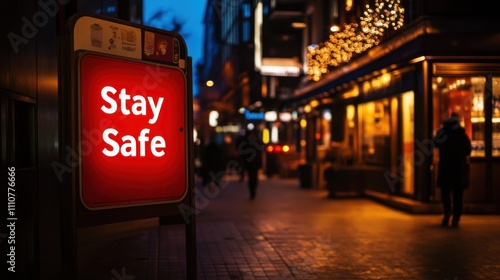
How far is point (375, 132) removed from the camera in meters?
15.9

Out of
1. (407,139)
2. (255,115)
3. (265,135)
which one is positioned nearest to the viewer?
(407,139)

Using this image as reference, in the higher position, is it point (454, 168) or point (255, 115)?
point (255, 115)

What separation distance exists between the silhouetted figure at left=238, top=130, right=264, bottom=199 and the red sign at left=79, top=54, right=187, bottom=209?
10993 millimetres

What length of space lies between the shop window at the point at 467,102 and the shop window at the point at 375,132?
2394 millimetres

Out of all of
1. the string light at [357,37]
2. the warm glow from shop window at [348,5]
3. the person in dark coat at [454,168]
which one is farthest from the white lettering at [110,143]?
the warm glow from shop window at [348,5]

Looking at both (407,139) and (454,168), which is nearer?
(454,168)

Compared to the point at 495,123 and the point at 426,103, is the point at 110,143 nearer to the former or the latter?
the point at 426,103

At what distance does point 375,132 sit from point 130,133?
1202 cm

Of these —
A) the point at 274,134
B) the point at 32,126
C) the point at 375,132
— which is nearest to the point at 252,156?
the point at 375,132

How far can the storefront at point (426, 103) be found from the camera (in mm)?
11836

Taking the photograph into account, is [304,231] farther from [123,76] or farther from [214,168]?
[214,168]

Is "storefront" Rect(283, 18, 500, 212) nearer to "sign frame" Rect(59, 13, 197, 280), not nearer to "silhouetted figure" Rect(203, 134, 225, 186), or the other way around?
"silhouetted figure" Rect(203, 134, 225, 186)

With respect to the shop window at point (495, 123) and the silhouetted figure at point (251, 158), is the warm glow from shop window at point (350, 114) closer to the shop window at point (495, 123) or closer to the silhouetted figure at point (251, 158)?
the silhouetted figure at point (251, 158)

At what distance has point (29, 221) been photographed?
6023 millimetres
